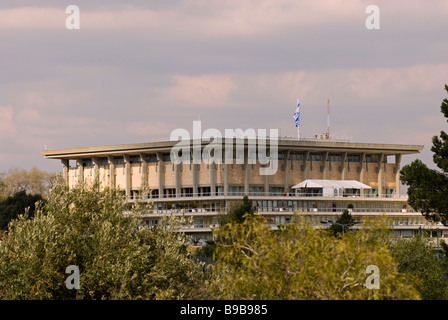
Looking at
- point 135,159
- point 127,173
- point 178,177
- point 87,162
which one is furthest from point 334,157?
point 87,162

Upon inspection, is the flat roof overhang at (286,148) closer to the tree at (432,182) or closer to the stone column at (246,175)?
the stone column at (246,175)

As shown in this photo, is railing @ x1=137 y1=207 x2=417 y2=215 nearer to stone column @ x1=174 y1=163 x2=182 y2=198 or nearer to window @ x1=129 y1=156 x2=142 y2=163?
stone column @ x1=174 y1=163 x2=182 y2=198

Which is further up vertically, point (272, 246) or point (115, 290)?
point (272, 246)

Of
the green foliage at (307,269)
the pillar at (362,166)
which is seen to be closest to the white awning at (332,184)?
the pillar at (362,166)

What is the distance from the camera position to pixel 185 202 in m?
124

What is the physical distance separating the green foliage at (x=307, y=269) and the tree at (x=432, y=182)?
29030 mm

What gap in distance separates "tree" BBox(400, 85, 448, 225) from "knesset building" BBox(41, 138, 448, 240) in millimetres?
58673

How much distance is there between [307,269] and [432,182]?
32.2 metres

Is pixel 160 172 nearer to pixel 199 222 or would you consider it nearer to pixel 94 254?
pixel 199 222

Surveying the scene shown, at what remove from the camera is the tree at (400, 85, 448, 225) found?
58.4 meters

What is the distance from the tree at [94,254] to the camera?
119 feet
